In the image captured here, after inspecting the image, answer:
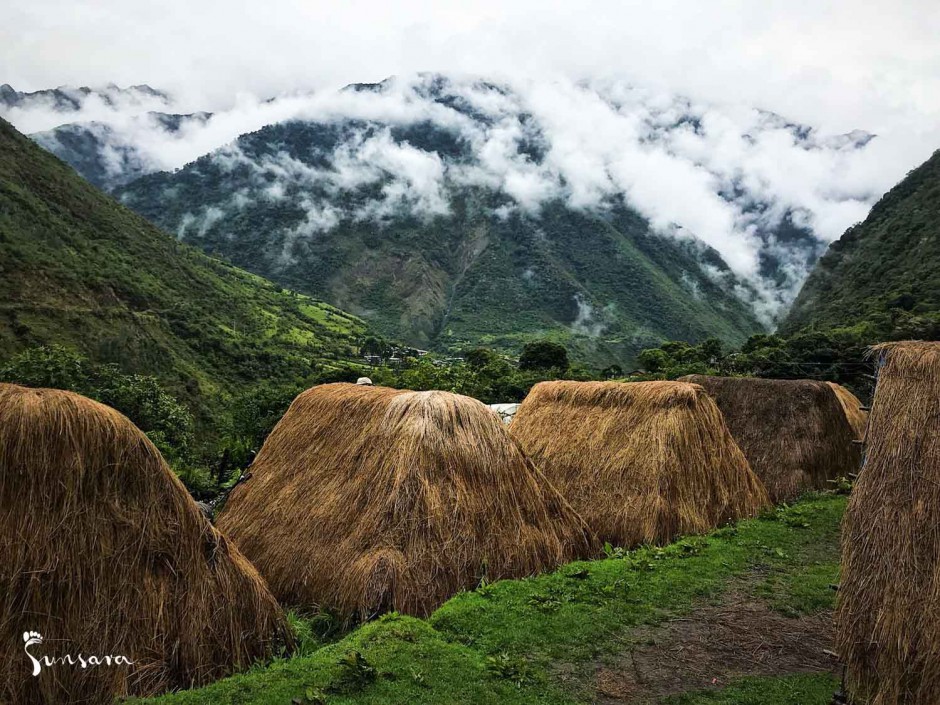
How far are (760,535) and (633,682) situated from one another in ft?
19.9

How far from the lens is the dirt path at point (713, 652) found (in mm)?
5781

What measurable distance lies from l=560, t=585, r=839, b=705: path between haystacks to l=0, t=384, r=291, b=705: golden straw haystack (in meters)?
3.50

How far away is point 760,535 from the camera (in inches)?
422

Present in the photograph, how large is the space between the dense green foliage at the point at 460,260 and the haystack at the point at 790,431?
8037 cm

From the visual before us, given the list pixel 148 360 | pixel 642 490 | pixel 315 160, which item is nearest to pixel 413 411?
pixel 642 490

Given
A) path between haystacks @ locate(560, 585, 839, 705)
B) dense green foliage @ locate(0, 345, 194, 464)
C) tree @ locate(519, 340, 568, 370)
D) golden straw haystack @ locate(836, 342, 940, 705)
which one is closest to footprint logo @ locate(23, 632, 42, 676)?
path between haystacks @ locate(560, 585, 839, 705)

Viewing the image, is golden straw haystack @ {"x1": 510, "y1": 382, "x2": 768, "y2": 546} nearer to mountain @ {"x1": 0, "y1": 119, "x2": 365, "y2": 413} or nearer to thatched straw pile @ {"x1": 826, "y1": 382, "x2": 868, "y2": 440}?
thatched straw pile @ {"x1": 826, "y1": 382, "x2": 868, "y2": 440}

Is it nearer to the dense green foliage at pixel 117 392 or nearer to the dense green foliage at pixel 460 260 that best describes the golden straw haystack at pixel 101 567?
the dense green foliage at pixel 117 392

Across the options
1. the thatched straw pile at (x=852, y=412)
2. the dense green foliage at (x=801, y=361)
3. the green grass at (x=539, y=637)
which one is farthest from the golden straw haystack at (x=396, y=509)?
the dense green foliage at (x=801, y=361)

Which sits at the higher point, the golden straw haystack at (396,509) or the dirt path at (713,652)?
the golden straw haystack at (396,509)

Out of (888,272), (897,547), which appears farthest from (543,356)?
(897,547)

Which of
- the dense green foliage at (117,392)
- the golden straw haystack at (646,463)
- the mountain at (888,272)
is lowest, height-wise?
the dense green foliage at (117,392)

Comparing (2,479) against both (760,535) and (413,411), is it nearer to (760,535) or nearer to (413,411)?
(413,411)

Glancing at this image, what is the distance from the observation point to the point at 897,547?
16.3 feet
